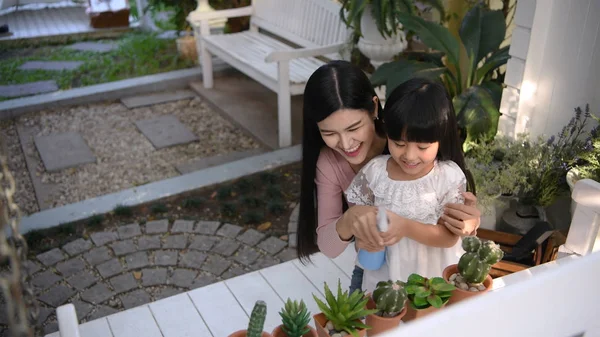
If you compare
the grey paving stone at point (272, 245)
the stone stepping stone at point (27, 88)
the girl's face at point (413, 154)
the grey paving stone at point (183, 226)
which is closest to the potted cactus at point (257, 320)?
the girl's face at point (413, 154)

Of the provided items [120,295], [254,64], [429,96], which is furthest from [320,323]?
[254,64]

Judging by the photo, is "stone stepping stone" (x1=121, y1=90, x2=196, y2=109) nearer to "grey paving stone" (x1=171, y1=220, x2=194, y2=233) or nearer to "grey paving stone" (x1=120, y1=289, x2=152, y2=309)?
"grey paving stone" (x1=171, y1=220, x2=194, y2=233)

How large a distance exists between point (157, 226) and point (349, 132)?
246 cm

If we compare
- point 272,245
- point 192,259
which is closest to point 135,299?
point 192,259

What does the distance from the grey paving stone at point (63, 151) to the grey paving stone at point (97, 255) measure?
1353 millimetres

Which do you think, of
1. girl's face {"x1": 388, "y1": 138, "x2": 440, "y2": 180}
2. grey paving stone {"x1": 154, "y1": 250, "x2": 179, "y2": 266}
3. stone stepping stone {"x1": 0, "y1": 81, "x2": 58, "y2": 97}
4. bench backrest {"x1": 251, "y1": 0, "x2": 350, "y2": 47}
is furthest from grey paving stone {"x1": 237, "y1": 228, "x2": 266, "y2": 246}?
stone stepping stone {"x1": 0, "y1": 81, "x2": 58, "y2": 97}

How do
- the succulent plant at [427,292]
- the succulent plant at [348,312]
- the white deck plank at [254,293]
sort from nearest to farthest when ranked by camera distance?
the succulent plant at [348,312], the succulent plant at [427,292], the white deck plank at [254,293]

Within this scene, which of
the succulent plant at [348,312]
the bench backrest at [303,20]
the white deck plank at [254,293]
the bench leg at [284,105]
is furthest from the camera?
the bench backrest at [303,20]

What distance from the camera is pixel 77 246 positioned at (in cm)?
356

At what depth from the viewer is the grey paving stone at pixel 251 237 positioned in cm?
358

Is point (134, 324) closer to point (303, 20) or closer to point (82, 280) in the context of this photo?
point (82, 280)

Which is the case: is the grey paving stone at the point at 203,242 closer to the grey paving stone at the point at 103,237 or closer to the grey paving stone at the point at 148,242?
the grey paving stone at the point at 148,242

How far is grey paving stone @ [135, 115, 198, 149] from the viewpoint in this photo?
5.00m

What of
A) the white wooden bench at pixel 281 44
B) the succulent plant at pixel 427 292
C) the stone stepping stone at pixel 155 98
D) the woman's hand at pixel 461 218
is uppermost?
the woman's hand at pixel 461 218
